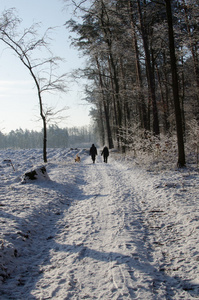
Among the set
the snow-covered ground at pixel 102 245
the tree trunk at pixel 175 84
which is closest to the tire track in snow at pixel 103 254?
the snow-covered ground at pixel 102 245

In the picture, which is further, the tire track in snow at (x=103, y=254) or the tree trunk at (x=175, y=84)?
the tree trunk at (x=175, y=84)

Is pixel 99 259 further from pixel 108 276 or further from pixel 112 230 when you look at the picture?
pixel 112 230

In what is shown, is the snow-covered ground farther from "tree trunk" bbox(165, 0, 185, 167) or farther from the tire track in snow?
"tree trunk" bbox(165, 0, 185, 167)

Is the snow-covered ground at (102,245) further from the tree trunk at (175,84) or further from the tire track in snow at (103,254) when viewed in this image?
the tree trunk at (175,84)

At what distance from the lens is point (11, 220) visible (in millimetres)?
4359

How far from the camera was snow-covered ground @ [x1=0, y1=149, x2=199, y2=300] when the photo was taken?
97.8 inches

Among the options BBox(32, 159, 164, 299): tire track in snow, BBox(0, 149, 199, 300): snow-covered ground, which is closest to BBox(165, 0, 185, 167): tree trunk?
BBox(0, 149, 199, 300): snow-covered ground

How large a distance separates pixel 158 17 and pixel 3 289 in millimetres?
17562

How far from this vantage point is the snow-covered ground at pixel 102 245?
8.15 feet

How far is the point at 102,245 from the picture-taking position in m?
3.47

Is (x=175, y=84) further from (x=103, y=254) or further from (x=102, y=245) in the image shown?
(x=103, y=254)

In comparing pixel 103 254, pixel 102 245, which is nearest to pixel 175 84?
pixel 102 245

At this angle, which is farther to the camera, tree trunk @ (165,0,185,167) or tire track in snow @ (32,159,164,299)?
tree trunk @ (165,0,185,167)

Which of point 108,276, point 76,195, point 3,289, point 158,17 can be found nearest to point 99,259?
point 108,276
